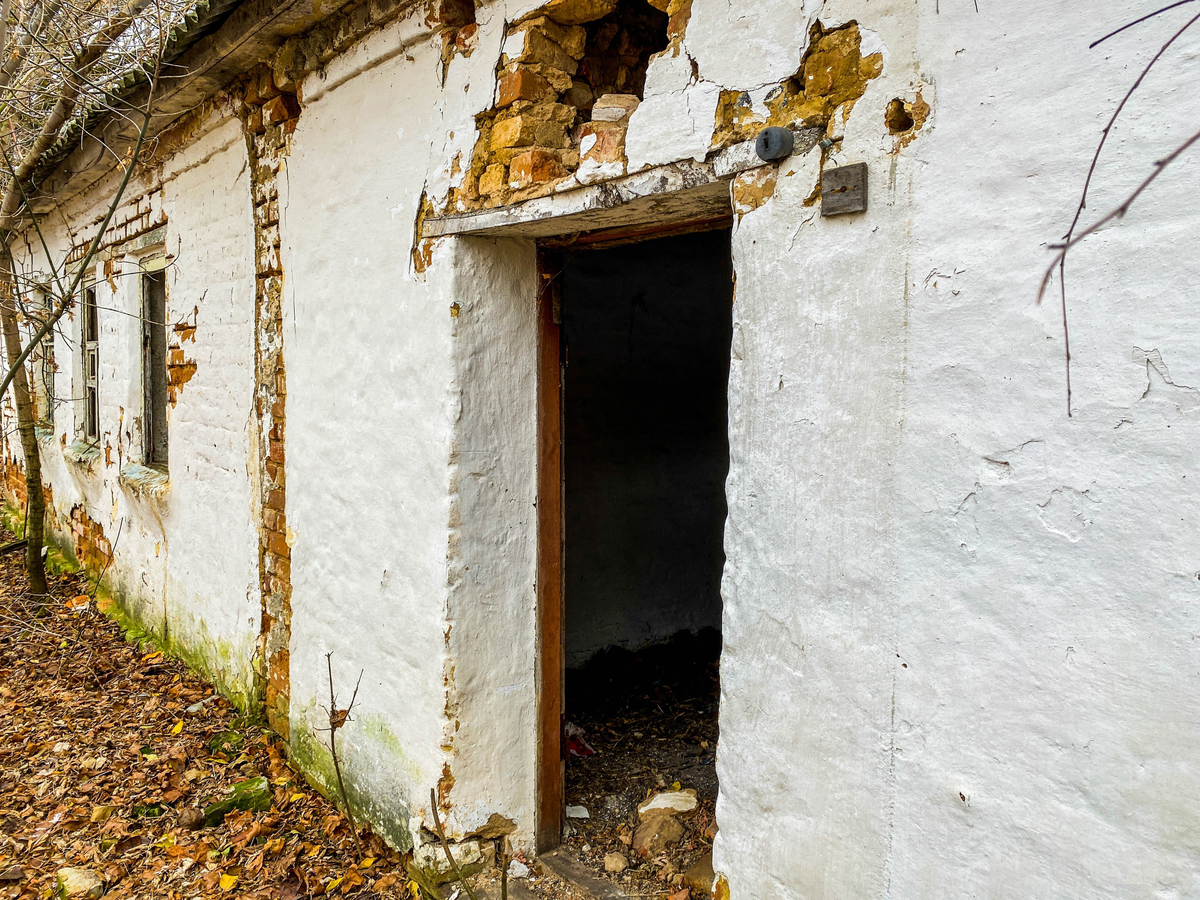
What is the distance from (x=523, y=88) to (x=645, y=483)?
2921mm

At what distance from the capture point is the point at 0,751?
3.82 meters

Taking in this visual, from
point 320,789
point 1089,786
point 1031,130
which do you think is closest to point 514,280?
point 1031,130

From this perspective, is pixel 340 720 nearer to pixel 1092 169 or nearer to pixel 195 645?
pixel 195 645

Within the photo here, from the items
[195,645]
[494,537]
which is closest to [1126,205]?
[494,537]

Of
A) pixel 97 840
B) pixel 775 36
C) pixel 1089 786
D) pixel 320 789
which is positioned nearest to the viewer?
pixel 1089 786

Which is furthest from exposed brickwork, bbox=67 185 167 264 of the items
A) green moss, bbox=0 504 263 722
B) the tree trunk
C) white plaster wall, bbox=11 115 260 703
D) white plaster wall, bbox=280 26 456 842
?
green moss, bbox=0 504 263 722

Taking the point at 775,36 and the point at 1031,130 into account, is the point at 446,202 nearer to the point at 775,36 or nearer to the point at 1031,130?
the point at 775,36

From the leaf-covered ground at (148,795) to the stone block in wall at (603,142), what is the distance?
8.30 ft

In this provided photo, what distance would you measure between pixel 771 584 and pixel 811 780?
0.44 meters

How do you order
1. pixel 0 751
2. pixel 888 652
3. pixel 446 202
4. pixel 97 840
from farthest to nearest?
pixel 0 751
pixel 97 840
pixel 446 202
pixel 888 652

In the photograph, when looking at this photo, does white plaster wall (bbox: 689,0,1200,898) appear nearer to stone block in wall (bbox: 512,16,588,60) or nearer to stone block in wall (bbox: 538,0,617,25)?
stone block in wall (bbox: 538,0,617,25)

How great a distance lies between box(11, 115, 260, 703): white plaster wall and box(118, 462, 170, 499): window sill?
45 millimetres

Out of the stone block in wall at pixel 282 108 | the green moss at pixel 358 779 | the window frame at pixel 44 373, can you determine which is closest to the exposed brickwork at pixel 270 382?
the stone block in wall at pixel 282 108

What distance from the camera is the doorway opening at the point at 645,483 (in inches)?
180
